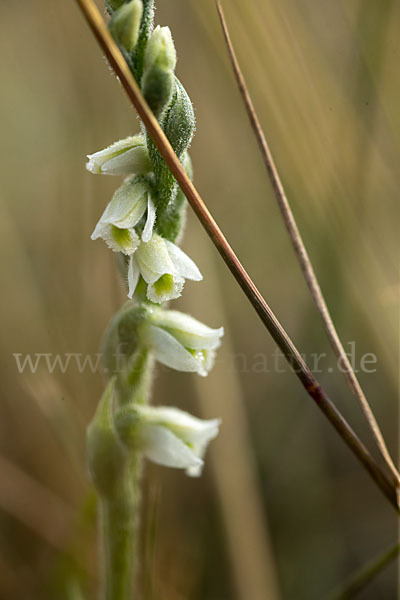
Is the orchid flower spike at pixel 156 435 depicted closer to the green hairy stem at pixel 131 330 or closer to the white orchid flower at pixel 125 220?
the green hairy stem at pixel 131 330

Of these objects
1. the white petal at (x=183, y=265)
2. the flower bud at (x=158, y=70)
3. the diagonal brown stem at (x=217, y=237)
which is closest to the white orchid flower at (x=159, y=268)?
the white petal at (x=183, y=265)

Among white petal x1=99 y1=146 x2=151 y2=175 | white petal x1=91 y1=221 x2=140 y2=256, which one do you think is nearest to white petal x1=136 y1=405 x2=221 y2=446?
white petal x1=91 y1=221 x2=140 y2=256

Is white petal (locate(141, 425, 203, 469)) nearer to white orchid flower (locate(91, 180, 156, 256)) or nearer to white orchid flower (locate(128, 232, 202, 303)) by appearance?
white orchid flower (locate(128, 232, 202, 303))

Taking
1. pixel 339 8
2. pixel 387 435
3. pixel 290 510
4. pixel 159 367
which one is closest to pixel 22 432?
pixel 159 367

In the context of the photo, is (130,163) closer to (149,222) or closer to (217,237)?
(149,222)

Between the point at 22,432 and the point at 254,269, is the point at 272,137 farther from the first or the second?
the point at 22,432
